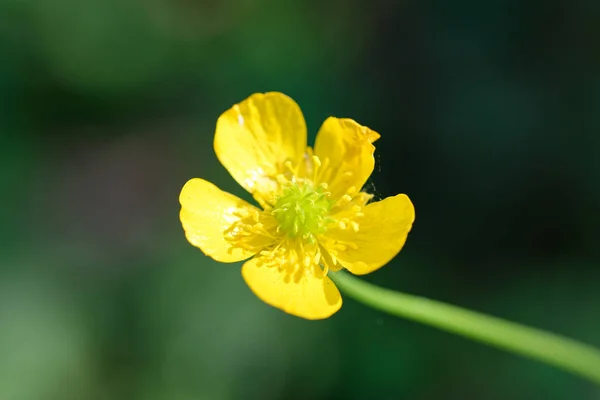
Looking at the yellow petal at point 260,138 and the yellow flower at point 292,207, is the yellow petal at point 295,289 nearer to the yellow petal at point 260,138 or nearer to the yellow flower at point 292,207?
the yellow flower at point 292,207

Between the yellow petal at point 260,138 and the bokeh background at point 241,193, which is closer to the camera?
the yellow petal at point 260,138

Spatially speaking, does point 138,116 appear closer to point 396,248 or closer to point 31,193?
point 31,193

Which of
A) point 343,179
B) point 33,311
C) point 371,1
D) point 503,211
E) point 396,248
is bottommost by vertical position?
point 503,211

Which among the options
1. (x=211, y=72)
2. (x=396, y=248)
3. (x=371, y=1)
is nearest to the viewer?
(x=396, y=248)

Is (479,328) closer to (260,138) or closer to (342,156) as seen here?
(342,156)

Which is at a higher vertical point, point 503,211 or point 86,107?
point 86,107

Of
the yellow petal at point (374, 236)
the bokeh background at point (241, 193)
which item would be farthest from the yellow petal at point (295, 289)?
the bokeh background at point (241, 193)

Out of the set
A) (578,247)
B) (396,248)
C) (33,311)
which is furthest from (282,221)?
(578,247)

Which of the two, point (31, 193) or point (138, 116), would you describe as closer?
point (31, 193)
